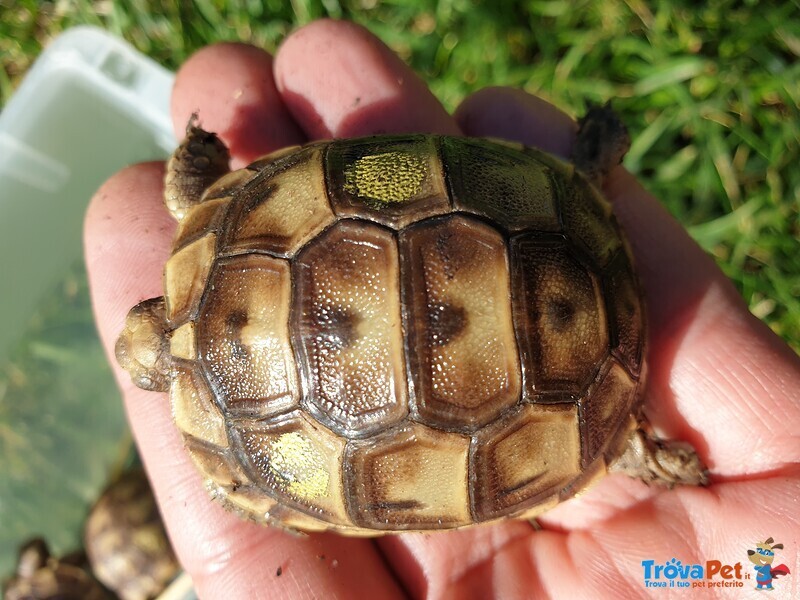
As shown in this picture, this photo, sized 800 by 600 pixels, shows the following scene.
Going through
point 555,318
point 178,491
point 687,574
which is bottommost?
point 687,574

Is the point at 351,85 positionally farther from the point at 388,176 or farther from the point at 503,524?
the point at 503,524

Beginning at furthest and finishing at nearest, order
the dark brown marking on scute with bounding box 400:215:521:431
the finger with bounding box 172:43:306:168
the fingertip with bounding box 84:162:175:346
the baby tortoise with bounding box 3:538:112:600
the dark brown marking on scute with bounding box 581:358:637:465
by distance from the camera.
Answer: the baby tortoise with bounding box 3:538:112:600 < the finger with bounding box 172:43:306:168 < the fingertip with bounding box 84:162:175:346 < the dark brown marking on scute with bounding box 581:358:637:465 < the dark brown marking on scute with bounding box 400:215:521:431

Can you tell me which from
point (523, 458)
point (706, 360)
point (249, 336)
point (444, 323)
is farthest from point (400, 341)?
point (706, 360)

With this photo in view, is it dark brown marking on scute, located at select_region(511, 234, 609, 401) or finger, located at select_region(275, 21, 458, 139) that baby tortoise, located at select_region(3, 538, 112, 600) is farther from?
dark brown marking on scute, located at select_region(511, 234, 609, 401)

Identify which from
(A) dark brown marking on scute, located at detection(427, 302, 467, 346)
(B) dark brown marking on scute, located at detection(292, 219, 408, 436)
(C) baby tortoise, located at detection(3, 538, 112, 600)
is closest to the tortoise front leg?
(B) dark brown marking on scute, located at detection(292, 219, 408, 436)

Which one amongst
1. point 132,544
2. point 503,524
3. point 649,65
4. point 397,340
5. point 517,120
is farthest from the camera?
point 132,544

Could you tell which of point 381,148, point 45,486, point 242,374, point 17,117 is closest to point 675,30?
point 381,148

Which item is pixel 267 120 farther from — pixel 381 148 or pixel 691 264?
pixel 691 264
